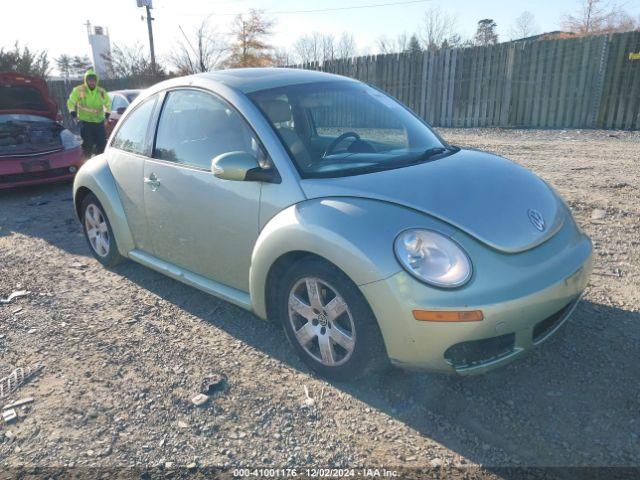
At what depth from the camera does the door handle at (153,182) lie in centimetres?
379

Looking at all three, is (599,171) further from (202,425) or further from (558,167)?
(202,425)

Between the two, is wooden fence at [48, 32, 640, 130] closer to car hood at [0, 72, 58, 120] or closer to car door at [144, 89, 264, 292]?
car hood at [0, 72, 58, 120]

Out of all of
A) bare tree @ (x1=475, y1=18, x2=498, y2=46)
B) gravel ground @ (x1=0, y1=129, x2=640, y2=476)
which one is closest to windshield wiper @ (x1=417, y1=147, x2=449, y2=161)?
gravel ground @ (x1=0, y1=129, x2=640, y2=476)

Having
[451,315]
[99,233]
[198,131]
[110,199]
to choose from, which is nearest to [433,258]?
[451,315]

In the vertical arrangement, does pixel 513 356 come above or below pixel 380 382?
above

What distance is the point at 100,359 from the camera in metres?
3.30

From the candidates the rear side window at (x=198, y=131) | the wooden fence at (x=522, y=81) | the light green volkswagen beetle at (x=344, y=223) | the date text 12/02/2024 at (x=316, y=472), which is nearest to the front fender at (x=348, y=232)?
the light green volkswagen beetle at (x=344, y=223)

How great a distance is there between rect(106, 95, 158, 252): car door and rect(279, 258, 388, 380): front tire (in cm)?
169

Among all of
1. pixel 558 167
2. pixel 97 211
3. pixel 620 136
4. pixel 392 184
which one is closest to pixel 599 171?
pixel 558 167

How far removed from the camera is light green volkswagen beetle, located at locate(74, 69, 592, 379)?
8.03 feet

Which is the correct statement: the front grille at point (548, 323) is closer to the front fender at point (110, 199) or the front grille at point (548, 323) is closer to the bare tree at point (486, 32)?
the front fender at point (110, 199)

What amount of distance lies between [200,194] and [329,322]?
1.30 meters

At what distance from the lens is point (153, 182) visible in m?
3.83

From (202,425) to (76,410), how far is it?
75 centimetres
